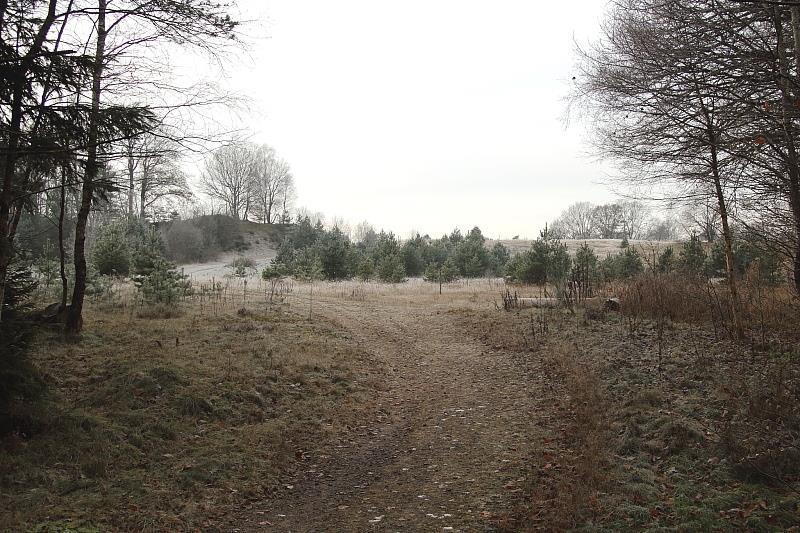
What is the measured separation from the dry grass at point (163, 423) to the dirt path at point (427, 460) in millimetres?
470

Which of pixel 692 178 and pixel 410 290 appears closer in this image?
pixel 692 178

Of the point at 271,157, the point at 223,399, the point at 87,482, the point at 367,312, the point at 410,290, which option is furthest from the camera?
the point at 271,157

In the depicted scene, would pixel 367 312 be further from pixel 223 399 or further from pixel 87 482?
pixel 87 482

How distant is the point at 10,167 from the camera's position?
554 centimetres

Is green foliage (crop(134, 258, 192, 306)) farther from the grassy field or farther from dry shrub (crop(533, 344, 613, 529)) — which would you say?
dry shrub (crop(533, 344, 613, 529))

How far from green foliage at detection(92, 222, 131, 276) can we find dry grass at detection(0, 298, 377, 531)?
35.8 feet

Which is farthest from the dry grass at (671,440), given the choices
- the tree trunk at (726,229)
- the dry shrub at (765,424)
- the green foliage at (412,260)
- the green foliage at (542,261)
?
the green foliage at (412,260)

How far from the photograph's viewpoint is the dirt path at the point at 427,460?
15.4 feet

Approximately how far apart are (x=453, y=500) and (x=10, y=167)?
5.99 meters

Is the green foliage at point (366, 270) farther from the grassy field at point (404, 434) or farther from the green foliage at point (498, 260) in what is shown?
the grassy field at point (404, 434)

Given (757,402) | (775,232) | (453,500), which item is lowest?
(453,500)

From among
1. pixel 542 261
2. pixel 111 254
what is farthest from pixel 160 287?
pixel 542 261

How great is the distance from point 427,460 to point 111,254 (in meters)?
19.2

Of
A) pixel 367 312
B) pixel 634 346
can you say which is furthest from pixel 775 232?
pixel 367 312
